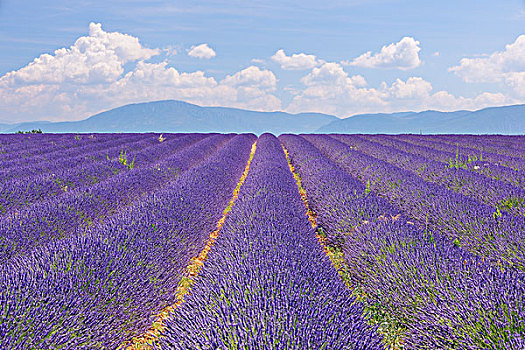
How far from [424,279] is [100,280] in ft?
6.90

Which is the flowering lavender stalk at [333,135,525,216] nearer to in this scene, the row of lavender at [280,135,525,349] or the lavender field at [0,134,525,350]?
the lavender field at [0,134,525,350]

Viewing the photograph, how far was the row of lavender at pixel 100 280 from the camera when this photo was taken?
1.86 m

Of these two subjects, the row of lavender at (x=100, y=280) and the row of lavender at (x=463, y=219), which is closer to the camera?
the row of lavender at (x=100, y=280)

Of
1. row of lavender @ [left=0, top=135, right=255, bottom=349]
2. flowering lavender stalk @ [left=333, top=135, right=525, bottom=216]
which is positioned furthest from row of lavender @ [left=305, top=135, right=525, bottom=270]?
row of lavender @ [left=0, top=135, right=255, bottom=349]

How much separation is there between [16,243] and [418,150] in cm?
1134

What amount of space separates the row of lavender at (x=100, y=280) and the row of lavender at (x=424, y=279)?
1.52 metres

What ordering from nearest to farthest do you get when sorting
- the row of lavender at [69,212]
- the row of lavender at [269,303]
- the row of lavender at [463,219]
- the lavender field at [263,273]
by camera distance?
the row of lavender at [269,303] < the lavender field at [263,273] < the row of lavender at [463,219] < the row of lavender at [69,212]

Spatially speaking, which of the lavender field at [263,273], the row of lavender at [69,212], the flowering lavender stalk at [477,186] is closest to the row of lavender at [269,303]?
the lavender field at [263,273]

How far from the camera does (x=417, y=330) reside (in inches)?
88.7

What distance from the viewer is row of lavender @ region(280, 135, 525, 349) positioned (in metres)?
1.95

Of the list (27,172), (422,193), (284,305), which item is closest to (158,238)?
(284,305)

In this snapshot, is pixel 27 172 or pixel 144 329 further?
pixel 27 172

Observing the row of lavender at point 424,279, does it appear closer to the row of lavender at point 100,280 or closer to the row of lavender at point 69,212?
the row of lavender at point 100,280

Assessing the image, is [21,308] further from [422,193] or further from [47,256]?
[422,193]
